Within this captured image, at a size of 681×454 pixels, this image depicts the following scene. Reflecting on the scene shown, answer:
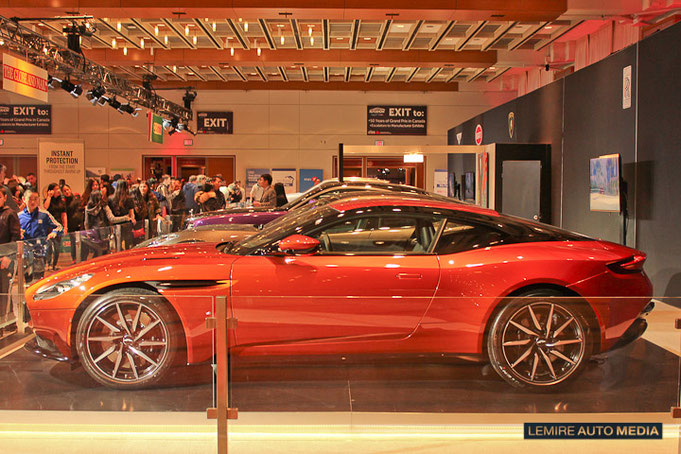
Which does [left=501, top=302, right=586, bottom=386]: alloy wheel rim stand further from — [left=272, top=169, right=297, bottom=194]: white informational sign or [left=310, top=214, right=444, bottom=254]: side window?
[left=272, top=169, right=297, bottom=194]: white informational sign

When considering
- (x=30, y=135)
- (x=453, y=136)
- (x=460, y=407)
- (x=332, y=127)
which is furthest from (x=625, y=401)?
(x=30, y=135)

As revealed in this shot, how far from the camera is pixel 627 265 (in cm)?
383

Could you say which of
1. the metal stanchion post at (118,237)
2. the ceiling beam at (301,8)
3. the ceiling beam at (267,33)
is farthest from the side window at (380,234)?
the ceiling beam at (267,33)

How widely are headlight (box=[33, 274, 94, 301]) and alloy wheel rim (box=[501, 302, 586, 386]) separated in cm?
239

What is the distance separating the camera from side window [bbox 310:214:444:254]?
401 centimetres

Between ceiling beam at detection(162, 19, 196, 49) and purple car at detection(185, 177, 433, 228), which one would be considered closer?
purple car at detection(185, 177, 433, 228)

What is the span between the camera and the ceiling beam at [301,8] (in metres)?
11.0

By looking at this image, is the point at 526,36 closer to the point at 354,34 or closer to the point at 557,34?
the point at 557,34

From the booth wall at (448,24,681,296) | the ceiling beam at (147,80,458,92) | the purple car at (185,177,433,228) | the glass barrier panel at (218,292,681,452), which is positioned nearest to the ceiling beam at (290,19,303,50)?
the booth wall at (448,24,681,296)

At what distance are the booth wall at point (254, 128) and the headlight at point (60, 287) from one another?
67.6 feet

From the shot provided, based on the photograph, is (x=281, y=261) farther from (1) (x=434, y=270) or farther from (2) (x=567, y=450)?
(2) (x=567, y=450)

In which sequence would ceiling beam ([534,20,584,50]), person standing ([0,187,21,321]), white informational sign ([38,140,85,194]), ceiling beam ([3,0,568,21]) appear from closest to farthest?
person standing ([0,187,21,321]) < ceiling beam ([3,0,568,21]) < ceiling beam ([534,20,584,50]) < white informational sign ([38,140,85,194])

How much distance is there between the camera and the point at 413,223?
4145mm

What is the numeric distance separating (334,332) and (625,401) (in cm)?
140
